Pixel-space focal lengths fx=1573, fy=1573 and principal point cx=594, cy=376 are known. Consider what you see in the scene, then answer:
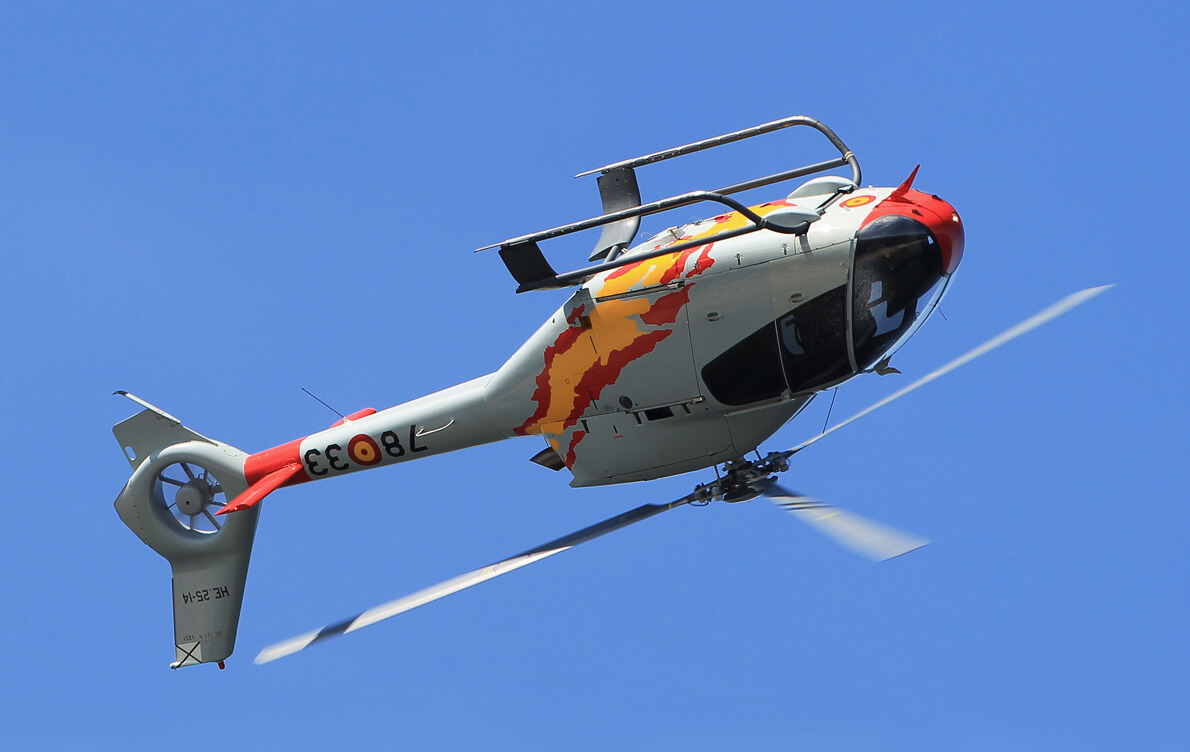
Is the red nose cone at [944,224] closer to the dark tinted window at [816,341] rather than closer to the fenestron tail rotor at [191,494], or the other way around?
the dark tinted window at [816,341]

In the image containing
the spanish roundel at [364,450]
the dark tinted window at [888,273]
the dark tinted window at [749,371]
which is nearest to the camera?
the dark tinted window at [888,273]

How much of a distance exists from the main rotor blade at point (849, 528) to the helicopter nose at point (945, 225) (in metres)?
3.41

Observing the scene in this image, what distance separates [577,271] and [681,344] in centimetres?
165

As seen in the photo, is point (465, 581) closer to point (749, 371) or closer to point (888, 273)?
point (749, 371)

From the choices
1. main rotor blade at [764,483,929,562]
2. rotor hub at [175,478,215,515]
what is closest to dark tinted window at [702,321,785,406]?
main rotor blade at [764,483,929,562]

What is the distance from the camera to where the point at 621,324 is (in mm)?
20688

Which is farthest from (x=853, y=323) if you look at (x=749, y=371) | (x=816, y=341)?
(x=749, y=371)

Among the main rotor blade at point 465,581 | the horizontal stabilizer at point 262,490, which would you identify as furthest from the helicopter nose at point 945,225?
the horizontal stabilizer at point 262,490

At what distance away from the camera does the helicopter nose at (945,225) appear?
1975 cm

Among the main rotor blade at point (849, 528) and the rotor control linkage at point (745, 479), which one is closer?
the main rotor blade at point (849, 528)

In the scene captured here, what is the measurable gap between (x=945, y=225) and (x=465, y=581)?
26.4 feet

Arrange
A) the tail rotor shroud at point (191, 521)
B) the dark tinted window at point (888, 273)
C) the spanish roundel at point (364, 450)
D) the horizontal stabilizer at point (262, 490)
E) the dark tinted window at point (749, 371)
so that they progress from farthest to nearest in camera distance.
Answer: the tail rotor shroud at point (191, 521)
the horizontal stabilizer at point (262, 490)
the spanish roundel at point (364, 450)
the dark tinted window at point (749, 371)
the dark tinted window at point (888, 273)

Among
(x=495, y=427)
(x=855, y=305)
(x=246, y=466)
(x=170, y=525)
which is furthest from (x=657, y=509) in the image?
(x=170, y=525)

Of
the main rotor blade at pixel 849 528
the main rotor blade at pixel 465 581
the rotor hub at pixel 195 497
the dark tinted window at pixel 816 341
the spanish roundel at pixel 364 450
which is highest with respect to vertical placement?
the rotor hub at pixel 195 497
